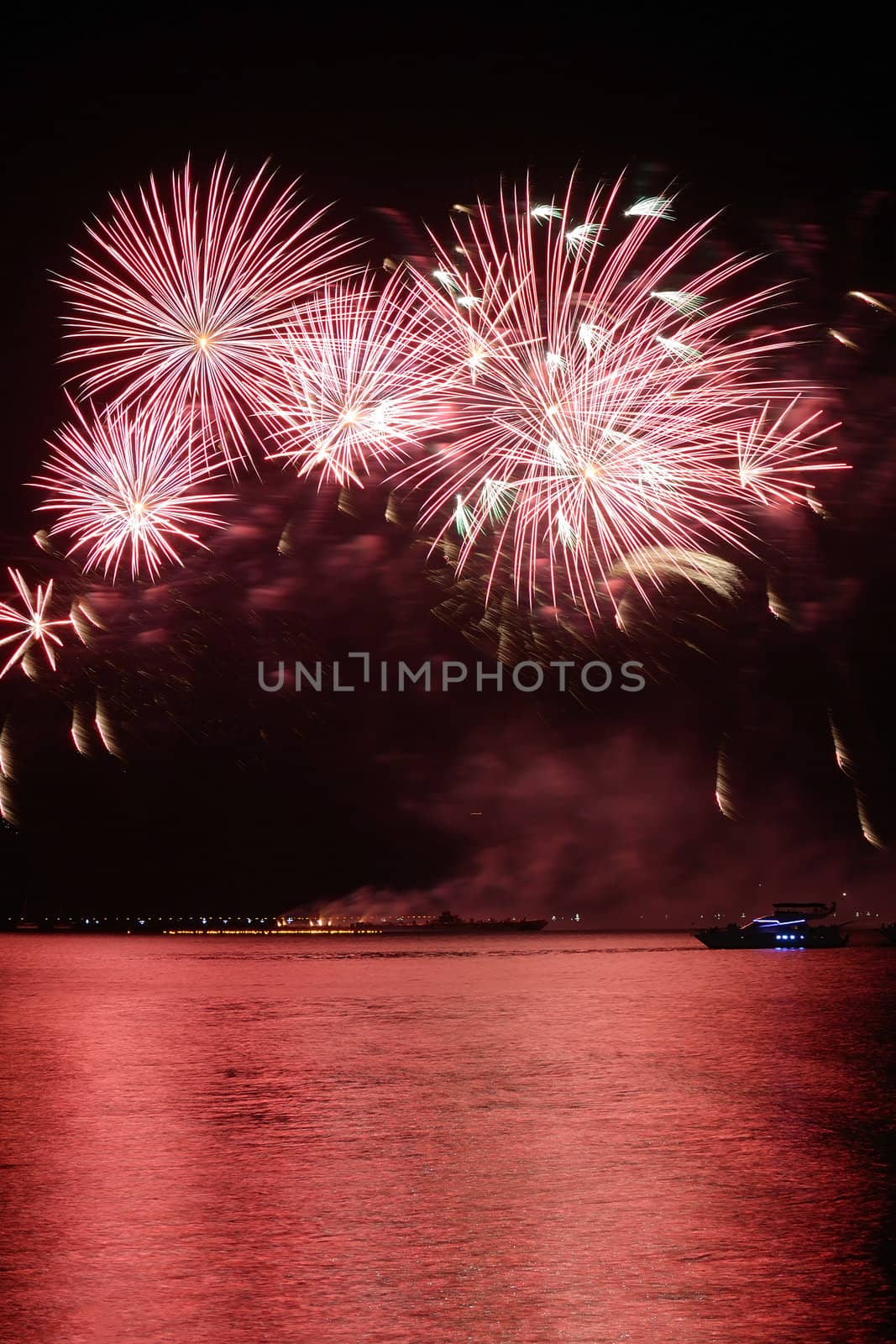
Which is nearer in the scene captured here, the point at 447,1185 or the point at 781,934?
the point at 447,1185

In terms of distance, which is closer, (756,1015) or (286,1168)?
(286,1168)

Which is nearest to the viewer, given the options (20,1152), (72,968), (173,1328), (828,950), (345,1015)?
(173,1328)

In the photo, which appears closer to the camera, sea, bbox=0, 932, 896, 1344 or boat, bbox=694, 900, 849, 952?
sea, bbox=0, 932, 896, 1344

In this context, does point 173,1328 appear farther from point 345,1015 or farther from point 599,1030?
point 345,1015

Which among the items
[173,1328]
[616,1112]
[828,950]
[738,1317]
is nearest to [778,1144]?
[616,1112]

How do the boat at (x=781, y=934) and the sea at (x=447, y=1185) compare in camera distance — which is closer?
the sea at (x=447, y=1185)

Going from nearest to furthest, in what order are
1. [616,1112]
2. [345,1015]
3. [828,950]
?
[616,1112] < [345,1015] < [828,950]
